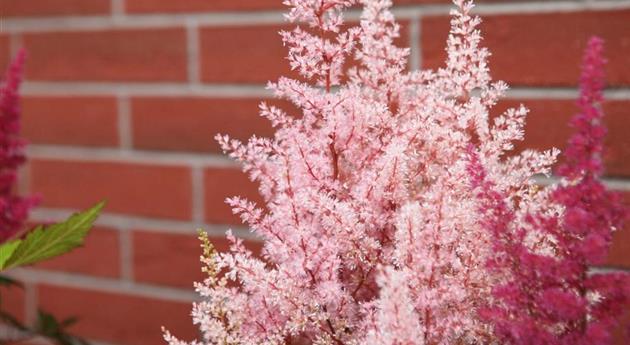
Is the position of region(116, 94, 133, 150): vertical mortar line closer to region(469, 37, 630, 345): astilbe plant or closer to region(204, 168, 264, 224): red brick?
region(204, 168, 264, 224): red brick

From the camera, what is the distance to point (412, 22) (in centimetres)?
116

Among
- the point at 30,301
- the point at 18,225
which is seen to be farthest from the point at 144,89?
the point at 18,225

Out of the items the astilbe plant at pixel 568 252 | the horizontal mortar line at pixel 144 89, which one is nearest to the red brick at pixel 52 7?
the horizontal mortar line at pixel 144 89

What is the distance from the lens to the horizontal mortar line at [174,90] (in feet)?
3.47

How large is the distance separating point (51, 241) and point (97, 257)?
0.84 metres

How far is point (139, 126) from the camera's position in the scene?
58.2 inches

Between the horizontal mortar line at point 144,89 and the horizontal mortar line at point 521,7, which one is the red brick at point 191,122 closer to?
the horizontal mortar line at point 144,89

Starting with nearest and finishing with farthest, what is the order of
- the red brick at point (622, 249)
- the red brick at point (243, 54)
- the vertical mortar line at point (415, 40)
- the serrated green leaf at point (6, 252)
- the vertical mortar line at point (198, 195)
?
1. the serrated green leaf at point (6, 252)
2. the red brick at point (622, 249)
3. the vertical mortar line at point (415, 40)
4. the red brick at point (243, 54)
5. the vertical mortar line at point (198, 195)

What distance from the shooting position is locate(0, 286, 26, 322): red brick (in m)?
1.69

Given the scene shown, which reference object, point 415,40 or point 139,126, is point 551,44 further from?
point 139,126

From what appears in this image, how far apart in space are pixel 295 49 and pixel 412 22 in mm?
573

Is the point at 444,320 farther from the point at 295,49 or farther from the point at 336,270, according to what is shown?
the point at 295,49

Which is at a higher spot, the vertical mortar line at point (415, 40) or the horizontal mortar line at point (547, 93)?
the vertical mortar line at point (415, 40)

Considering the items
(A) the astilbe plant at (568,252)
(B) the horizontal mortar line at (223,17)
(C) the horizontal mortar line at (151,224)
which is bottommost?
(C) the horizontal mortar line at (151,224)
